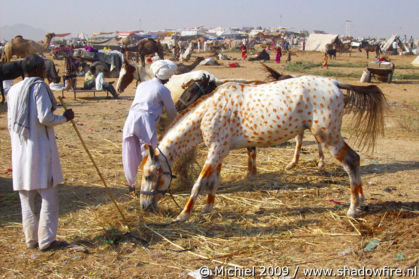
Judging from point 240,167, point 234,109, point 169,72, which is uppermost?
point 169,72

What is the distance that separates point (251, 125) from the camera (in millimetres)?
4914

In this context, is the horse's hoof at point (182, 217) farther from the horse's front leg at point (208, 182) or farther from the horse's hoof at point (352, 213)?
the horse's hoof at point (352, 213)

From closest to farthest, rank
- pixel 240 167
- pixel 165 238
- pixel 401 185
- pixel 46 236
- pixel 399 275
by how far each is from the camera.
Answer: pixel 399 275 → pixel 46 236 → pixel 165 238 → pixel 401 185 → pixel 240 167

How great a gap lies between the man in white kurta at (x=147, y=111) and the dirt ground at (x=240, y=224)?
0.79 m

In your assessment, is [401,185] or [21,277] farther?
[401,185]

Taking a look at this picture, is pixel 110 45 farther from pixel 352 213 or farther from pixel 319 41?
pixel 352 213

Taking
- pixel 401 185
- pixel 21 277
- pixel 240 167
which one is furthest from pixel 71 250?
pixel 401 185

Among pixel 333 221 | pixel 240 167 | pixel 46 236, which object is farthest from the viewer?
pixel 240 167

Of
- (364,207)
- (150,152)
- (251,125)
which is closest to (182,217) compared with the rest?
(150,152)

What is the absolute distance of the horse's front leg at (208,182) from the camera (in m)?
4.80

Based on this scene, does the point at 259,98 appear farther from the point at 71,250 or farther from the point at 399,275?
the point at 71,250

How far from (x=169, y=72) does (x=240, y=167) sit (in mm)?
2467

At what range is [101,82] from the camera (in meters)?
15.0

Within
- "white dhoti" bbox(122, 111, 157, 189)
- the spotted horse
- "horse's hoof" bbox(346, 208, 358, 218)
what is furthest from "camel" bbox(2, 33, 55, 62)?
"horse's hoof" bbox(346, 208, 358, 218)
